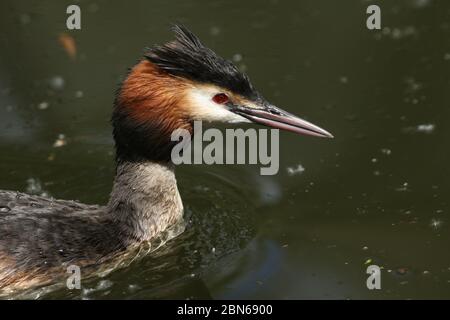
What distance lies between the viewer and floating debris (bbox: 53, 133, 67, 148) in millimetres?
7527

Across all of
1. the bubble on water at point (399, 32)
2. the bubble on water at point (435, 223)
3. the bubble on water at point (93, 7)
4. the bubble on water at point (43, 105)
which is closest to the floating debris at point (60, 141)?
the bubble on water at point (43, 105)

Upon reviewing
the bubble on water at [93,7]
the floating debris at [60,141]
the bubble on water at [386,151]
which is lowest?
the bubble on water at [386,151]

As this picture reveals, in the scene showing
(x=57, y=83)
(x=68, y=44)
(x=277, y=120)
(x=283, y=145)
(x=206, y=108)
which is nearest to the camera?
(x=206, y=108)

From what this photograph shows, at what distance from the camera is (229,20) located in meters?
9.50

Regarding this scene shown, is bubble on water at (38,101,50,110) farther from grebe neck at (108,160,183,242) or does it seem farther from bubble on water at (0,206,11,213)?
bubble on water at (0,206,11,213)

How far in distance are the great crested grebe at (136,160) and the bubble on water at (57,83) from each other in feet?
8.24

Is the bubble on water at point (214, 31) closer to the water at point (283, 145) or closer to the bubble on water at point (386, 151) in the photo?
the water at point (283, 145)

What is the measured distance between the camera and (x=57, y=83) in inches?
333

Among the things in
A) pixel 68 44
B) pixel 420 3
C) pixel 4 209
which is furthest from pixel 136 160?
pixel 420 3

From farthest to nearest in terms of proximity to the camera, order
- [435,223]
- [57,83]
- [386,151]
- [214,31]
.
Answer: [214,31], [57,83], [386,151], [435,223]

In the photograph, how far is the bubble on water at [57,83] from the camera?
8.40 m

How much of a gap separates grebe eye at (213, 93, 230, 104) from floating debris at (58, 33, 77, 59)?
342 cm

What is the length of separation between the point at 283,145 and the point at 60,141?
1924 mm

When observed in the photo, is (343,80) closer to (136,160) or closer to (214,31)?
(214,31)
